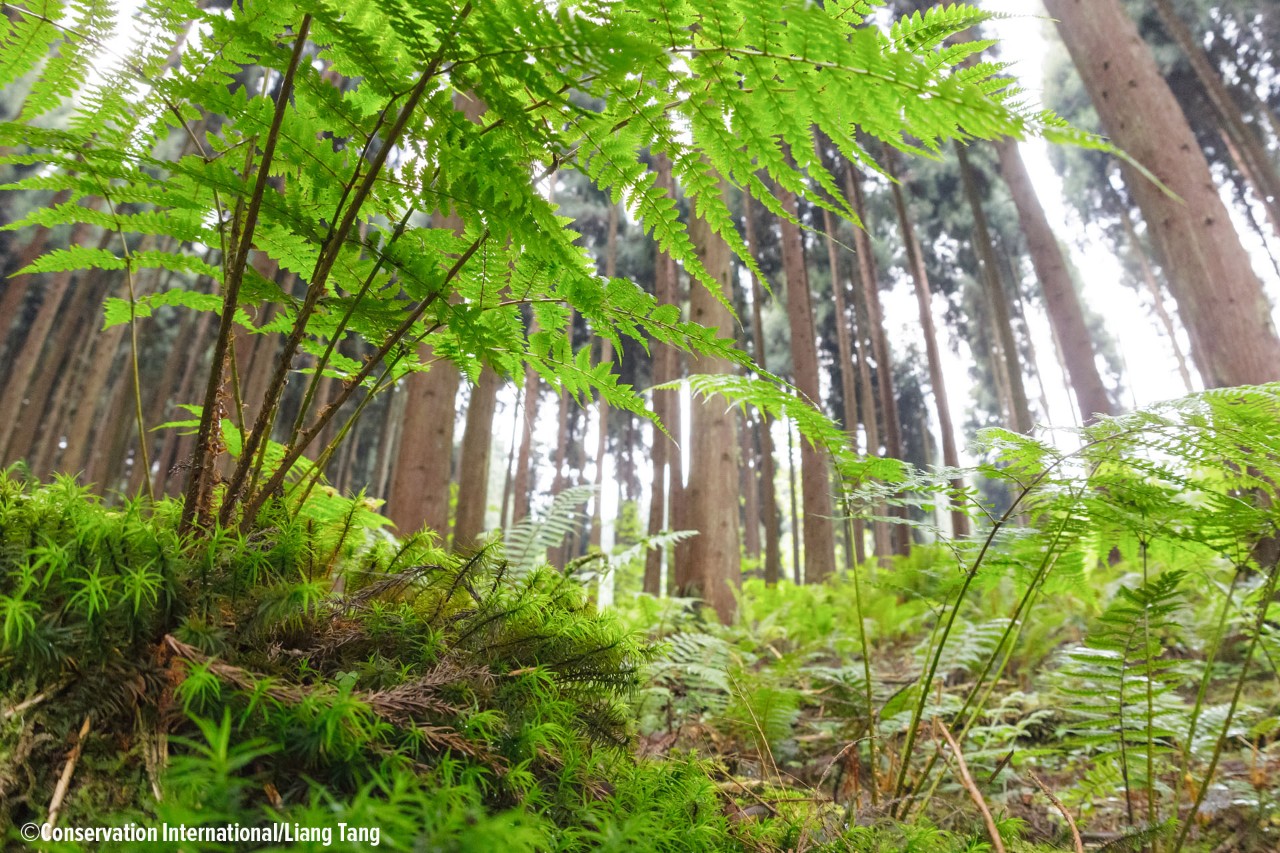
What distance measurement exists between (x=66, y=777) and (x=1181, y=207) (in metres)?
7.28

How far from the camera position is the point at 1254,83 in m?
16.0

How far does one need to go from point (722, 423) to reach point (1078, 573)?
4.84 metres

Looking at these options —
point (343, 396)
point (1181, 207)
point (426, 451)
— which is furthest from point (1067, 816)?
point (1181, 207)

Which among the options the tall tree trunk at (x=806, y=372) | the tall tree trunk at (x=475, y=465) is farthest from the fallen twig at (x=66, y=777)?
the tall tree trunk at (x=806, y=372)

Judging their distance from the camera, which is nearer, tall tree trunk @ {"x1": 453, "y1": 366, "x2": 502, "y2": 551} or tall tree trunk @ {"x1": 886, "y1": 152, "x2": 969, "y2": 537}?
tall tree trunk @ {"x1": 453, "y1": 366, "x2": 502, "y2": 551}

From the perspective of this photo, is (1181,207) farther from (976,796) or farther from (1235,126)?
(1235,126)

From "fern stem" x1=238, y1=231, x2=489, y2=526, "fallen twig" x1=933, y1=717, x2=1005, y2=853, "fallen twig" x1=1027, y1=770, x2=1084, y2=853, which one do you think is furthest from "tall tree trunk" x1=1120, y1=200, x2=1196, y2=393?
"fern stem" x1=238, y1=231, x2=489, y2=526

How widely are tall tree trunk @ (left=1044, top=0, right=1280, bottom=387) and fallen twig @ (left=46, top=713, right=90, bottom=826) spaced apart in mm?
6412

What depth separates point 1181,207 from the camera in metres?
5.28

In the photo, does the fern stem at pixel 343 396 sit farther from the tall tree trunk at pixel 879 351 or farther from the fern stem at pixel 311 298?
the tall tree trunk at pixel 879 351

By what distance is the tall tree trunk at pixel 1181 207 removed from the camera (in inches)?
190

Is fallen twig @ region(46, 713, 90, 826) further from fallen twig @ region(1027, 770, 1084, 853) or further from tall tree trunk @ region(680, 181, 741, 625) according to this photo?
tall tree trunk @ region(680, 181, 741, 625)

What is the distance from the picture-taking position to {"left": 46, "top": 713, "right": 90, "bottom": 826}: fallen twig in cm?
84

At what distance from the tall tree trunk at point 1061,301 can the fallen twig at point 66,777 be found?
907cm
